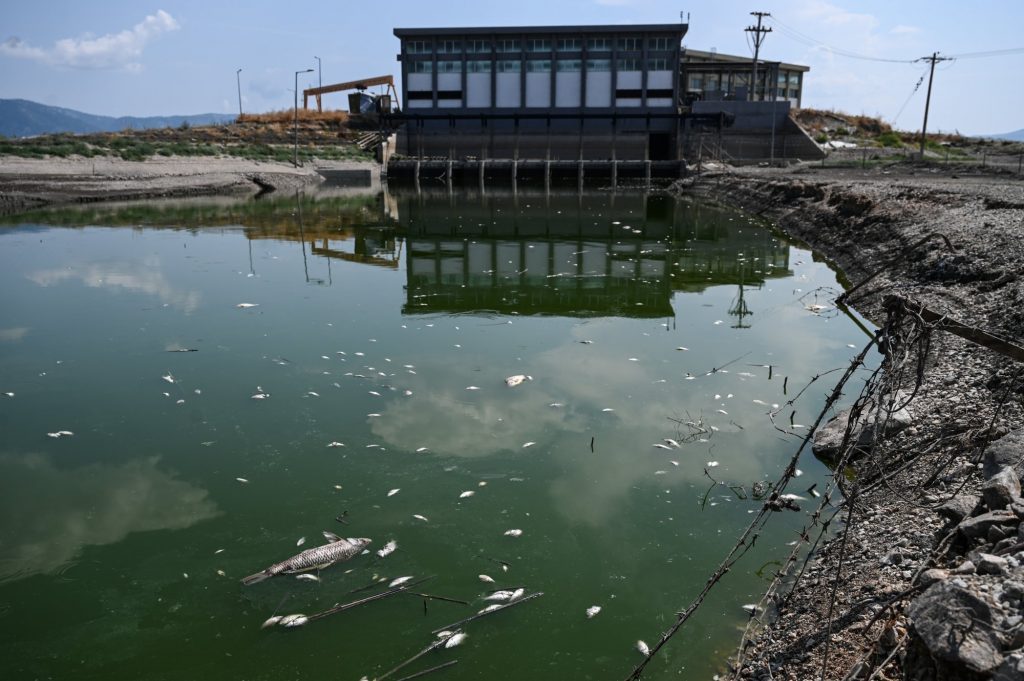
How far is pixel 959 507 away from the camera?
5.17 m

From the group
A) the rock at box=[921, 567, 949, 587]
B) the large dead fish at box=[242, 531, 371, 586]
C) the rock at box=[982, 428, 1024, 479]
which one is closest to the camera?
the rock at box=[921, 567, 949, 587]

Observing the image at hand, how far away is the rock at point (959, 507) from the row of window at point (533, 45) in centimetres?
5829

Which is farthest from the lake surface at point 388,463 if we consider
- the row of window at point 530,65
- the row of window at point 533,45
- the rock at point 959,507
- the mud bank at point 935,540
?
the row of window at point 533,45

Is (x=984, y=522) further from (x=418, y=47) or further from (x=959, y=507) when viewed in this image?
(x=418, y=47)

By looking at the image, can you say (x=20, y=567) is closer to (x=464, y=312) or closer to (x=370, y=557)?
(x=370, y=557)

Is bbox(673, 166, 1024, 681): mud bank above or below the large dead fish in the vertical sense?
above

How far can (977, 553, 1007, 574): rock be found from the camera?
3913 millimetres

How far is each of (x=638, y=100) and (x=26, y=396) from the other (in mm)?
55290

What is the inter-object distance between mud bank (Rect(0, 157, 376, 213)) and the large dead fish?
30216 mm

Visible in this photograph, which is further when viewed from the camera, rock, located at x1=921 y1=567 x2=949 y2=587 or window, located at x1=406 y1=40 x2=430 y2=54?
window, located at x1=406 y1=40 x2=430 y2=54

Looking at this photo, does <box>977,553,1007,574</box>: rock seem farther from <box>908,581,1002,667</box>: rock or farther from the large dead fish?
the large dead fish

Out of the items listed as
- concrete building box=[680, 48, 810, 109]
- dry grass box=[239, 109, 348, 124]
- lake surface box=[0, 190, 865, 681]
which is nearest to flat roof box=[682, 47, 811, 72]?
concrete building box=[680, 48, 810, 109]

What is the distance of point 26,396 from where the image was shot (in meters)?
9.30

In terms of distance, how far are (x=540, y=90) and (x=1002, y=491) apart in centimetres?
5852
